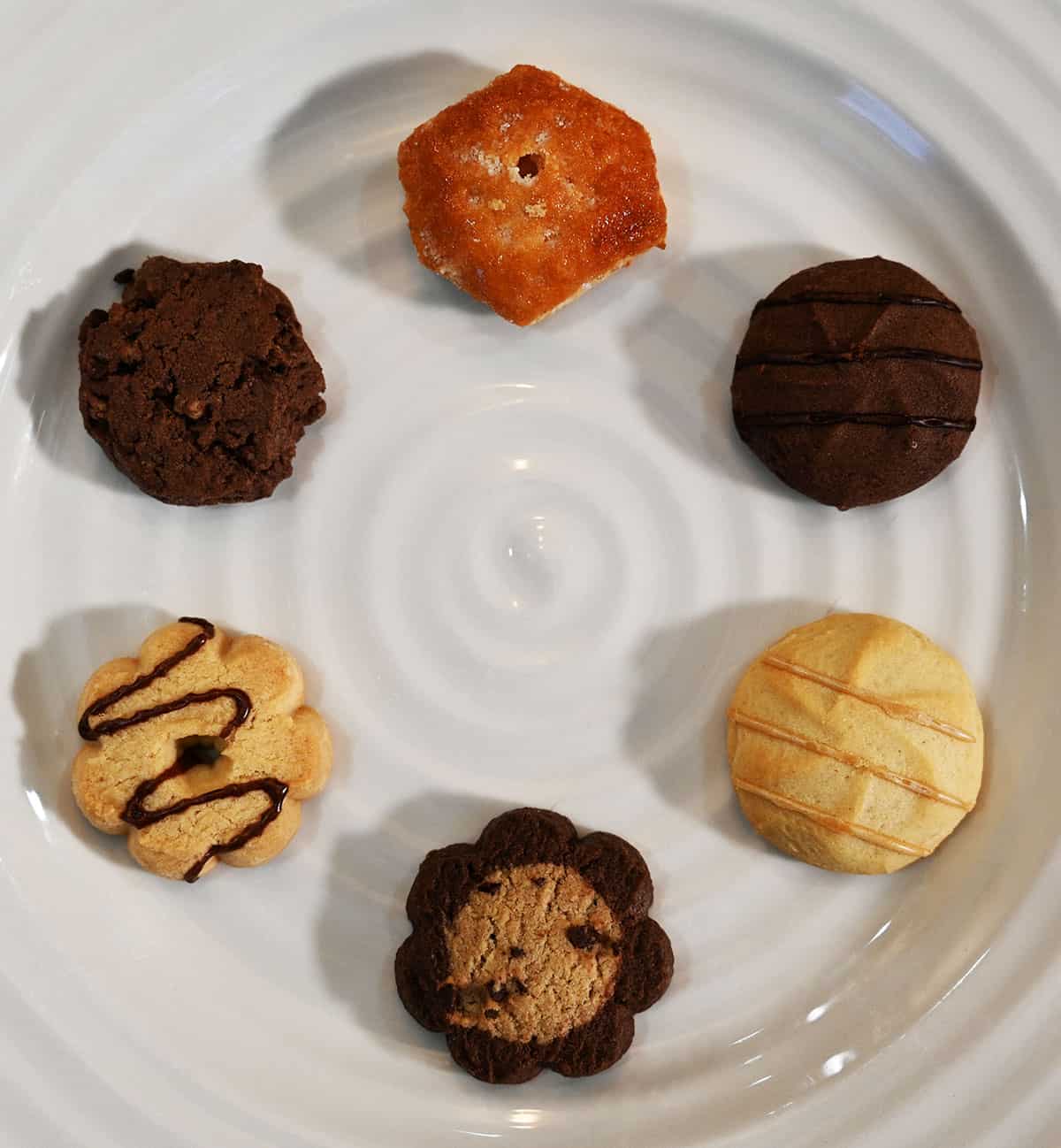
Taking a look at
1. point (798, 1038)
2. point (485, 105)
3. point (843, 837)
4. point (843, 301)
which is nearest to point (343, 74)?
point (485, 105)

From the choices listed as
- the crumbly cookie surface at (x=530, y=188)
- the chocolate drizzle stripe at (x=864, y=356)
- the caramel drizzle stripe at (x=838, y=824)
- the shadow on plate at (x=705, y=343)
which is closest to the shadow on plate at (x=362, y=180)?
the crumbly cookie surface at (x=530, y=188)

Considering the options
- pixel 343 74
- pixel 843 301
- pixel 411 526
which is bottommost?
pixel 411 526

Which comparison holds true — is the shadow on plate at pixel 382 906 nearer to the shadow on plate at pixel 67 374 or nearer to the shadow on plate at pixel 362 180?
the shadow on plate at pixel 67 374

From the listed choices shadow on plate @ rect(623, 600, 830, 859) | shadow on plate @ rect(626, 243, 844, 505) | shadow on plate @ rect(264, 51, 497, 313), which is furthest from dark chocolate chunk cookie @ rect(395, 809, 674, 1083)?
shadow on plate @ rect(264, 51, 497, 313)

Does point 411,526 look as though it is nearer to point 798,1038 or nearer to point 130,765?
point 130,765

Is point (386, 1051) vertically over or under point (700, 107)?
under

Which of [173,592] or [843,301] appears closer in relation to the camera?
[843,301]

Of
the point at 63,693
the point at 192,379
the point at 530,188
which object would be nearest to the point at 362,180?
the point at 530,188
